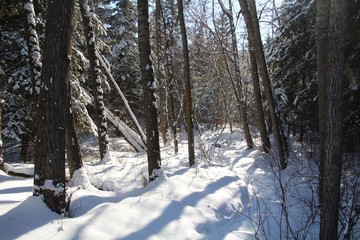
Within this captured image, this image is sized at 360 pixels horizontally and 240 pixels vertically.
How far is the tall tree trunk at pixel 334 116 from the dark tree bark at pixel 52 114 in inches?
151

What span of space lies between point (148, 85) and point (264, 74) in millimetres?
4452

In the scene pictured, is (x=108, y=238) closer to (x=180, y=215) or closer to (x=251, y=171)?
(x=180, y=215)

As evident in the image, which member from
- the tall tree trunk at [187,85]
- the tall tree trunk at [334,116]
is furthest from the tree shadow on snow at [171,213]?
the tall tree trunk at [187,85]

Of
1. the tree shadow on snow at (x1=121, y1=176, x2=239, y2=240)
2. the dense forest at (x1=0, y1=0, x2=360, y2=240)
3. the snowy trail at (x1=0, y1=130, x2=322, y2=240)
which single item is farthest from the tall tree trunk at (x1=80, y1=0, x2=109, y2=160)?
the tree shadow on snow at (x1=121, y1=176, x2=239, y2=240)

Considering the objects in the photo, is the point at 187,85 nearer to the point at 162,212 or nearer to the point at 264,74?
the point at 264,74

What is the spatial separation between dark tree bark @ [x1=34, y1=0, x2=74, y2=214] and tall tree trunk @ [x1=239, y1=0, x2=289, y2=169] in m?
6.06

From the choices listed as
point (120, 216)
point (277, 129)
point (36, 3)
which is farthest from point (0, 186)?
point (277, 129)

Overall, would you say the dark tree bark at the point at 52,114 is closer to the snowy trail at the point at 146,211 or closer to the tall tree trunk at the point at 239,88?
the snowy trail at the point at 146,211

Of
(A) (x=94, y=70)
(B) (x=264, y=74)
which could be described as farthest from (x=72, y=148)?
(B) (x=264, y=74)

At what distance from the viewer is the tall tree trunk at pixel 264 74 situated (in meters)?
7.62

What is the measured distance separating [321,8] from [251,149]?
8074 millimetres

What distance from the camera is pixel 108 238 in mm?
2967

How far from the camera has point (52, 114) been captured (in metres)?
3.34

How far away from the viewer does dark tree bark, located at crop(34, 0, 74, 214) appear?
11.0ft
